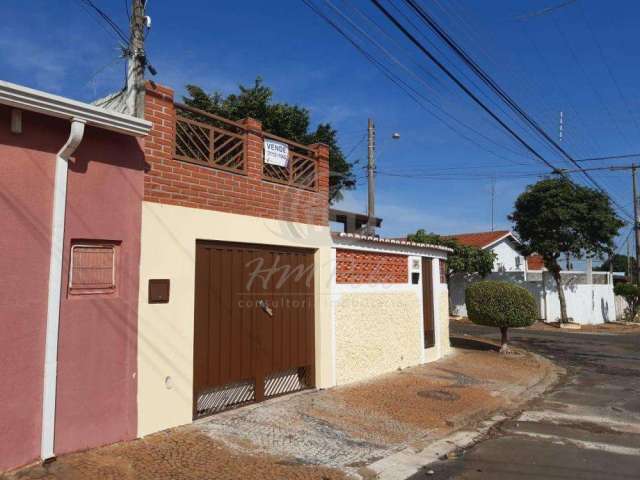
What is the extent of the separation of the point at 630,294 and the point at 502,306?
18.7m

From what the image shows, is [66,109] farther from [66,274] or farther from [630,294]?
[630,294]

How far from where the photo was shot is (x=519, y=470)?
15.0 ft

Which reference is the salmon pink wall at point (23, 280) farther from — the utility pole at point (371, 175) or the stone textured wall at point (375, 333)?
the utility pole at point (371, 175)

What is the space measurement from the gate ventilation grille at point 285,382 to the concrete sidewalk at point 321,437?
20 cm

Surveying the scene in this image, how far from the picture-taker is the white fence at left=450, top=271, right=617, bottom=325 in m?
23.1

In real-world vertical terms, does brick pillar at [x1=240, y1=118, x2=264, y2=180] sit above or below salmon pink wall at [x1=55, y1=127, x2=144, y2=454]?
above

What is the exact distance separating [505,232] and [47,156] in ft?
106

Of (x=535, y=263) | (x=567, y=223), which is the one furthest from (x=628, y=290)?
(x=535, y=263)

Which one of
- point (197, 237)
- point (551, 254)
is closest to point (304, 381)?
point (197, 237)

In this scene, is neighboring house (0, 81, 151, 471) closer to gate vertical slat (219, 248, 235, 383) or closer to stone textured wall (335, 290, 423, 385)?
gate vertical slat (219, 248, 235, 383)

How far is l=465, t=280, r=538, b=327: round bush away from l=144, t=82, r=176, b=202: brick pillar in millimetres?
8852

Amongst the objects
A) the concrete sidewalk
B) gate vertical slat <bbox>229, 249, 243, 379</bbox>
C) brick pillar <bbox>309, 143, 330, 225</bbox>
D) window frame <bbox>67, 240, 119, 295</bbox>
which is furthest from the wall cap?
brick pillar <bbox>309, 143, 330, 225</bbox>

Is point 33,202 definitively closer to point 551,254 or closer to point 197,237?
point 197,237

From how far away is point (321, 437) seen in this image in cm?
536
